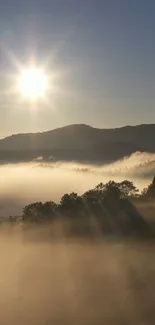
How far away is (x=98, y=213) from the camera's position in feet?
490

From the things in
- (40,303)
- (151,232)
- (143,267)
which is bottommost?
(40,303)

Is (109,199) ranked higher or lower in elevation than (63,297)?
higher

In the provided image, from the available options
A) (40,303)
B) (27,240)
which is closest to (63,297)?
(40,303)

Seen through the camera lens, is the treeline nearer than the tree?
Yes

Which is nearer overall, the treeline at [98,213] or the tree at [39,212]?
the treeline at [98,213]

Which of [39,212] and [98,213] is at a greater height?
[39,212]

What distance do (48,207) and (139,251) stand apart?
144ft

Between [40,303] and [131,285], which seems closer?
[131,285]

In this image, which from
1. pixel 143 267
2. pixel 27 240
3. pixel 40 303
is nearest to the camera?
pixel 143 267

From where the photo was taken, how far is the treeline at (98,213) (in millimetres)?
143625

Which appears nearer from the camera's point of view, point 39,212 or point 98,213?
point 98,213

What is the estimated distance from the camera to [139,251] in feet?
427

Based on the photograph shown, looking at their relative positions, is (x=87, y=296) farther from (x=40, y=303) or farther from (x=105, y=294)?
(x=40, y=303)

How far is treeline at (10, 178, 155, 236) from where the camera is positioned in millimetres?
143625
